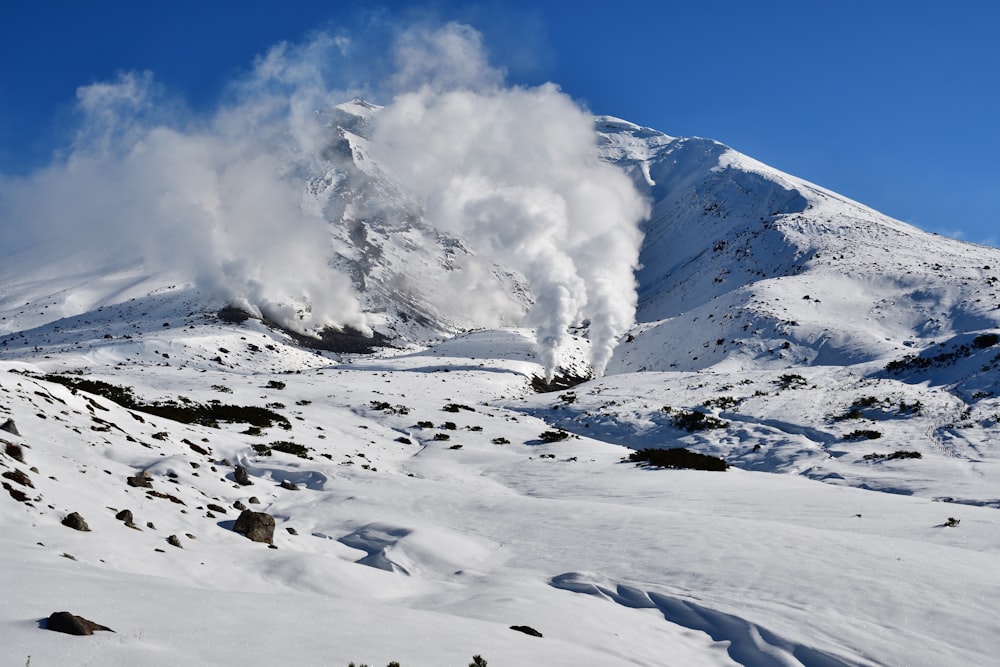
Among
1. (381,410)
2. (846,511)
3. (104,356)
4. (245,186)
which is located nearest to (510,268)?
(245,186)

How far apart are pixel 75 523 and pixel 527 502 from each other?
10.8m

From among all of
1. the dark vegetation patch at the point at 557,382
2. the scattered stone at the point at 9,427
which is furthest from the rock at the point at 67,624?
the dark vegetation patch at the point at 557,382

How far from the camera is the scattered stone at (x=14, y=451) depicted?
11884 mm

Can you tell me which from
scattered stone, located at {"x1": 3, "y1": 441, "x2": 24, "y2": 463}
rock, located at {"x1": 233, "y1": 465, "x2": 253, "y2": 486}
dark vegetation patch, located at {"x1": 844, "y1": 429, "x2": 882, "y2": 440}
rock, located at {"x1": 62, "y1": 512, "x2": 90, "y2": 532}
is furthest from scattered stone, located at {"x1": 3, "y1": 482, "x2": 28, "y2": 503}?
dark vegetation patch, located at {"x1": 844, "y1": 429, "x2": 882, "y2": 440}

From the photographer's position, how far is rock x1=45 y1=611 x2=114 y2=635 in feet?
19.1

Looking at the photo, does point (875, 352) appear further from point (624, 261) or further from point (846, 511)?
point (624, 261)

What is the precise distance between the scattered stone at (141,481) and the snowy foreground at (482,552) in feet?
0.41

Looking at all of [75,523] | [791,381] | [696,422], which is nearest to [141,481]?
[75,523]

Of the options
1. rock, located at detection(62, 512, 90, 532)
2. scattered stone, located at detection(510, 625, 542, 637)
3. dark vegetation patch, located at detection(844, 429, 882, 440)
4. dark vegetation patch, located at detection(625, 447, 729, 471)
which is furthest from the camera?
dark vegetation patch, located at detection(844, 429, 882, 440)

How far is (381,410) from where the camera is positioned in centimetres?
3619

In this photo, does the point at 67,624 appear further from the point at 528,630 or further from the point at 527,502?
the point at 527,502

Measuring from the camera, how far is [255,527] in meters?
12.5

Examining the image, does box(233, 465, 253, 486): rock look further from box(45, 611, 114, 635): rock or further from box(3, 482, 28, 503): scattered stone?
box(45, 611, 114, 635): rock

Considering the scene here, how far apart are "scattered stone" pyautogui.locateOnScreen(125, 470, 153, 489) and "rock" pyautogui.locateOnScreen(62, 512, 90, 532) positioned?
10.7 feet
